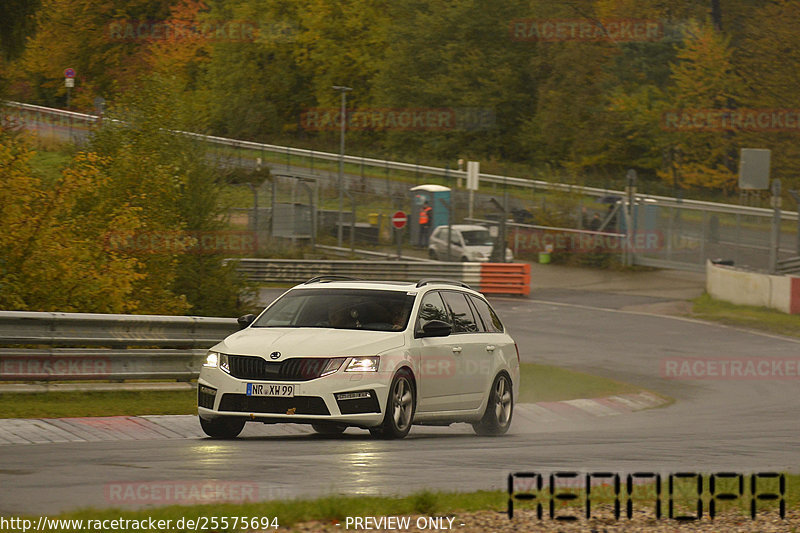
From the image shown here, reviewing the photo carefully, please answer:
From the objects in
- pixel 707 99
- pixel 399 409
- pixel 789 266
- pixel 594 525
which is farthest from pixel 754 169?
pixel 594 525

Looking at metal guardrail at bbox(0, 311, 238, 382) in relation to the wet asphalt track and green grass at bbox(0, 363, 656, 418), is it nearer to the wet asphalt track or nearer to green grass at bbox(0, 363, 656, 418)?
green grass at bbox(0, 363, 656, 418)

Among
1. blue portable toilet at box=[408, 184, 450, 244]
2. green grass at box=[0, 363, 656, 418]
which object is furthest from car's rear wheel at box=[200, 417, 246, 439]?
blue portable toilet at box=[408, 184, 450, 244]

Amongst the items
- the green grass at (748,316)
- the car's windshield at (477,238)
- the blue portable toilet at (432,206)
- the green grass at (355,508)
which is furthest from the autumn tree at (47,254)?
the blue portable toilet at (432,206)

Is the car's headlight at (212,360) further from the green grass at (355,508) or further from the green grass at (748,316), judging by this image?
the green grass at (748,316)

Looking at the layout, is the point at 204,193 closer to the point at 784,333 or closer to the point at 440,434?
the point at 440,434

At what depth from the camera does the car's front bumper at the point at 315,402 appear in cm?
1165

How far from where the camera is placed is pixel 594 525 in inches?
276

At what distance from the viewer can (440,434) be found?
14391 mm

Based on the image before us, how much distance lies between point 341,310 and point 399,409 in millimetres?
1248

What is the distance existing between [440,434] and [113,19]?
274 feet

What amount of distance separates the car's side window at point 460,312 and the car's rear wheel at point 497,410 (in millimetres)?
707

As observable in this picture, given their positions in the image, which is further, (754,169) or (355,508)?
(754,169)

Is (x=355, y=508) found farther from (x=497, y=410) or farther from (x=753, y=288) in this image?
(x=753, y=288)

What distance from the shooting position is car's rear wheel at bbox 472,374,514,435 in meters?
14.2
